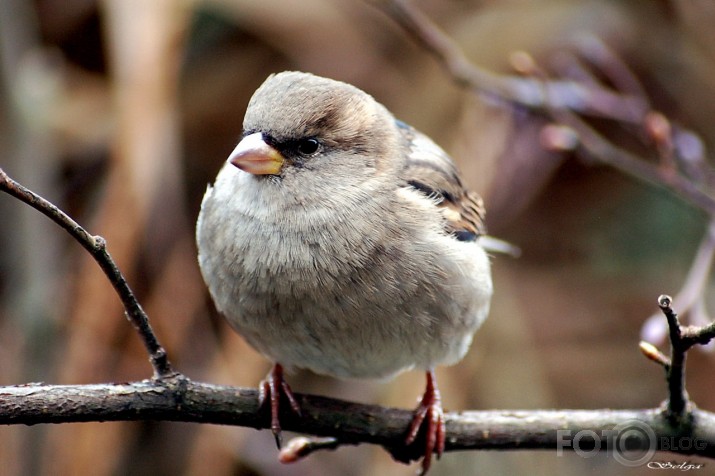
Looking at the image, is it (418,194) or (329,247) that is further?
(418,194)

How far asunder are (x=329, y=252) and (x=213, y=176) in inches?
88.3

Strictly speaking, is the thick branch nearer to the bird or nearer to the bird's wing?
the bird

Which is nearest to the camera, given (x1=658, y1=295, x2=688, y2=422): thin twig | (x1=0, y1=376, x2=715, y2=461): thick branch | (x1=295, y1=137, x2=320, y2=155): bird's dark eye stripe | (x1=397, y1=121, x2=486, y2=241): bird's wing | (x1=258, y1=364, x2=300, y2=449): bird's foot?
(x1=658, y1=295, x2=688, y2=422): thin twig

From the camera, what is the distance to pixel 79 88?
4227 millimetres

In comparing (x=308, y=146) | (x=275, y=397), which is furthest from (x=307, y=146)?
(x=275, y=397)

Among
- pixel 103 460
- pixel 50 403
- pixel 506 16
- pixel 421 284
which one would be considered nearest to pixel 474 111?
pixel 506 16

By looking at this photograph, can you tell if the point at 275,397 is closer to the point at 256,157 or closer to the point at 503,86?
the point at 256,157

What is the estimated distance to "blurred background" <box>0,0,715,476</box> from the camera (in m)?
3.63

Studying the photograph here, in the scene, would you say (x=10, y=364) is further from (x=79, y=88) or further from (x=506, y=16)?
(x=506, y=16)

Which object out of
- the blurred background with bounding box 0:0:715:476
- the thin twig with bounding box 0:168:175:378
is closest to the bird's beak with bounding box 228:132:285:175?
the thin twig with bounding box 0:168:175:378

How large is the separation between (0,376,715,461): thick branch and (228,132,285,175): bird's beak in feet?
1.83

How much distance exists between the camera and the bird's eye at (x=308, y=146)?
90.0 inches

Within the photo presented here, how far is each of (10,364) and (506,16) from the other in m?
2.81

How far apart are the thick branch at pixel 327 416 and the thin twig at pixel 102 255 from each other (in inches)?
3.3
